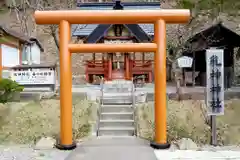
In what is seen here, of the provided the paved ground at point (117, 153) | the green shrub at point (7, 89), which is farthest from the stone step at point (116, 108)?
the green shrub at point (7, 89)

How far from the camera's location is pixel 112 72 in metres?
16.7

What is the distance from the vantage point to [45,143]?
24.5ft

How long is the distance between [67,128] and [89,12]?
304 cm

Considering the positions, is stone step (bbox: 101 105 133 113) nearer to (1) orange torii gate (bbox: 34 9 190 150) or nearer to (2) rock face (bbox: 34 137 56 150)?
(1) orange torii gate (bbox: 34 9 190 150)

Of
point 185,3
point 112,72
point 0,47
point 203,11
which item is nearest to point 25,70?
point 0,47

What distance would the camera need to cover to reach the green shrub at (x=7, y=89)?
10083 mm

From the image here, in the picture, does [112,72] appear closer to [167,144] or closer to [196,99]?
[196,99]

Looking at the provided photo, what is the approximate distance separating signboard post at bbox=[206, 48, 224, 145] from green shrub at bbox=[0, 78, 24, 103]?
655 cm

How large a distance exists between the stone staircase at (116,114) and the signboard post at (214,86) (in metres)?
2.26

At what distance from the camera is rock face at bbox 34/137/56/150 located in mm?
7336

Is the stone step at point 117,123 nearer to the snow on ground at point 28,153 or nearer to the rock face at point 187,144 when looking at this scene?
the rock face at point 187,144

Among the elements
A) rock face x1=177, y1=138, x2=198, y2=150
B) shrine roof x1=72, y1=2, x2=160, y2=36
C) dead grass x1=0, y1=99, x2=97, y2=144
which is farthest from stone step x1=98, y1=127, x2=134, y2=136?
shrine roof x1=72, y1=2, x2=160, y2=36

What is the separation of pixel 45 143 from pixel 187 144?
142 inches

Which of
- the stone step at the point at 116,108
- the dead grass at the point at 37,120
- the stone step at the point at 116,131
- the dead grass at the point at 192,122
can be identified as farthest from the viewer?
the stone step at the point at 116,108
